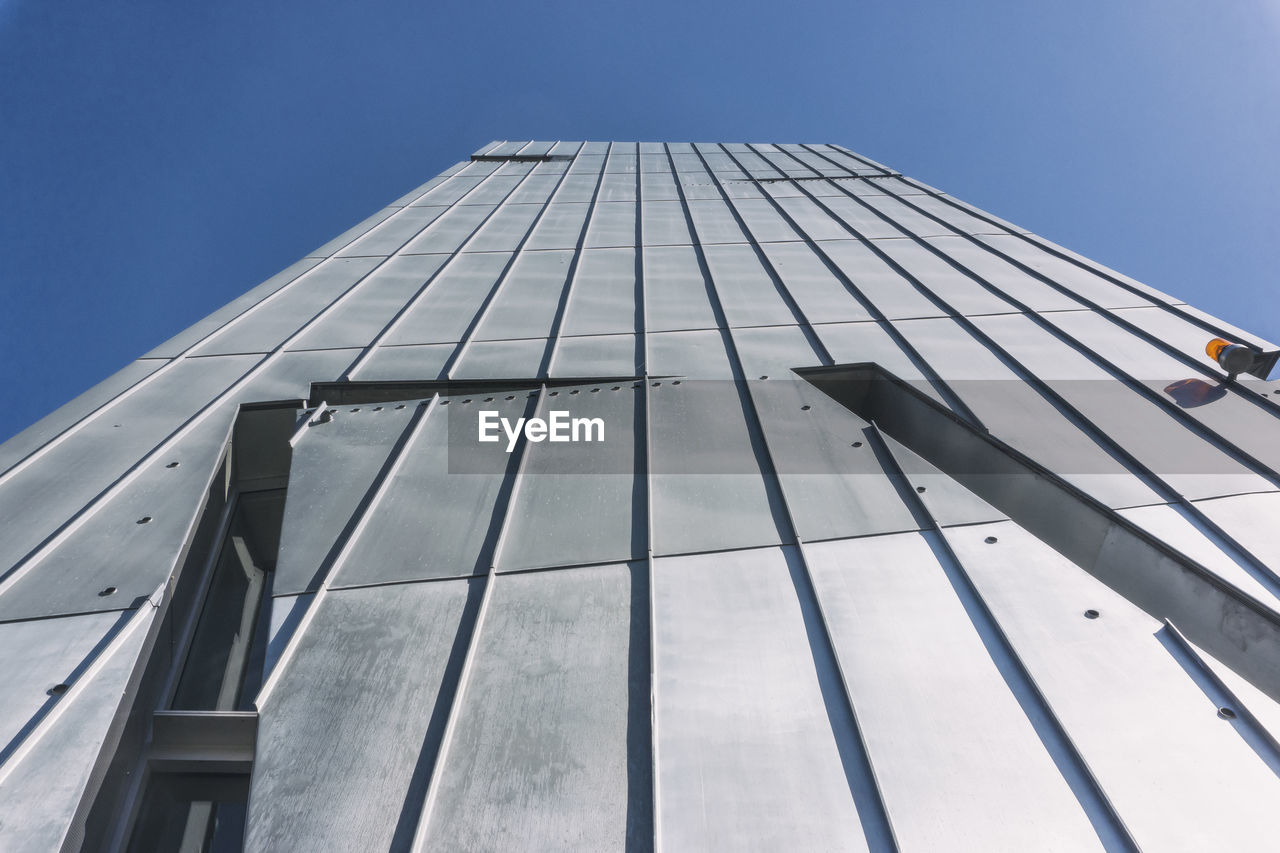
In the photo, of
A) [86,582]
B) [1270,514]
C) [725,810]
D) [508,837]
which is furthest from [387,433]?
[1270,514]

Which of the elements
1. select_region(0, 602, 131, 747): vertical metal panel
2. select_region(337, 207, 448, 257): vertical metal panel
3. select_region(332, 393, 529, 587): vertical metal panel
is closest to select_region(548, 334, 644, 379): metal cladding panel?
select_region(332, 393, 529, 587): vertical metal panel

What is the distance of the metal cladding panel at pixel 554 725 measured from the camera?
283cm

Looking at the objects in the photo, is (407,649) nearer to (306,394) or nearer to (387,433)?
(387,433)

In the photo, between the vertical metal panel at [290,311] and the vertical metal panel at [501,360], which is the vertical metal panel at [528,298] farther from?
the vertical metal panel at [290,311]

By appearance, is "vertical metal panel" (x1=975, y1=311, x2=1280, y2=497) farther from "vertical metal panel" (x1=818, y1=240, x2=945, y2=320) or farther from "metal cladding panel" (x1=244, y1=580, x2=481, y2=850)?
"metal cladding panel" (x1=244, y1=580, x2=481, y2=850)

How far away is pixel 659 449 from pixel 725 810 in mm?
3045

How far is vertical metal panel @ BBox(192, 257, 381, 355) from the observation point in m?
7.75

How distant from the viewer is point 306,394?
6754mm

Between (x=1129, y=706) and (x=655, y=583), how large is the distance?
2.50 meters

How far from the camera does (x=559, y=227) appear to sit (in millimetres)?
12586

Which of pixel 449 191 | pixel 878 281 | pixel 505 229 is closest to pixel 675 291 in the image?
pixel 878 281

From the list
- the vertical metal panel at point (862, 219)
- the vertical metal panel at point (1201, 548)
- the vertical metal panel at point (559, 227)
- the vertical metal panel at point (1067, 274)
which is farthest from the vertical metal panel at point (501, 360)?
the vertical metal panel at point (1067, 274)

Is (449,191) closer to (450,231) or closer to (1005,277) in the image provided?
(450,231)

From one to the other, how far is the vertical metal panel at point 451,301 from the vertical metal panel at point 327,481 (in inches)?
73.0
